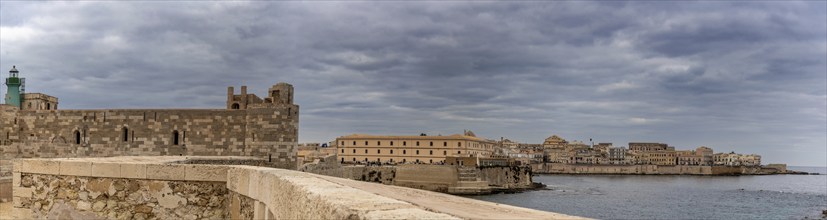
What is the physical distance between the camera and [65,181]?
27.3 feet

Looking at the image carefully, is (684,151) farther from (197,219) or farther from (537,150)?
(197,219)

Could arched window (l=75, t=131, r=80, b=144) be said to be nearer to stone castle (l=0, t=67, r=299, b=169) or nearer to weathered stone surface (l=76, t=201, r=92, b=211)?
stone castle (l=0, t=67, r=299, b=169)

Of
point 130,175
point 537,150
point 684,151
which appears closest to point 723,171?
point 684,151

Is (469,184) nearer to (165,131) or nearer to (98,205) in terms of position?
(165,131)

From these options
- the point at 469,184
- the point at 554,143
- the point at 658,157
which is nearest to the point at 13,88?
the point at 469,184

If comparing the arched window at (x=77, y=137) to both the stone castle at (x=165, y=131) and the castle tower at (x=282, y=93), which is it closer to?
the stone castle at (x=165, y=131)

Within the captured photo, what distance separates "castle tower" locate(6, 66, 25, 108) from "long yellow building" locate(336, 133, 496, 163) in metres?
69.0

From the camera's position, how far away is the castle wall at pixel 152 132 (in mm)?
23469

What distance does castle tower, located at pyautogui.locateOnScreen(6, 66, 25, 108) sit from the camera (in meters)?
33.4

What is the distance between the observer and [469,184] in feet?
211

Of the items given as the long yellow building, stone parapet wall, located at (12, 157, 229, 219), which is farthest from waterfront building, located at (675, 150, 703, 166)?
stone parapet wall, located at (12, 157, 229, 219)

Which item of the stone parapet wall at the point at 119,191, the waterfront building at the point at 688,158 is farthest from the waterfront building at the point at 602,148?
the stone parapet wall at the point at 119,191

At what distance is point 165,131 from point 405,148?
80821mm

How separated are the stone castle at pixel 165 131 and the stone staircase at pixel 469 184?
39338 mm
